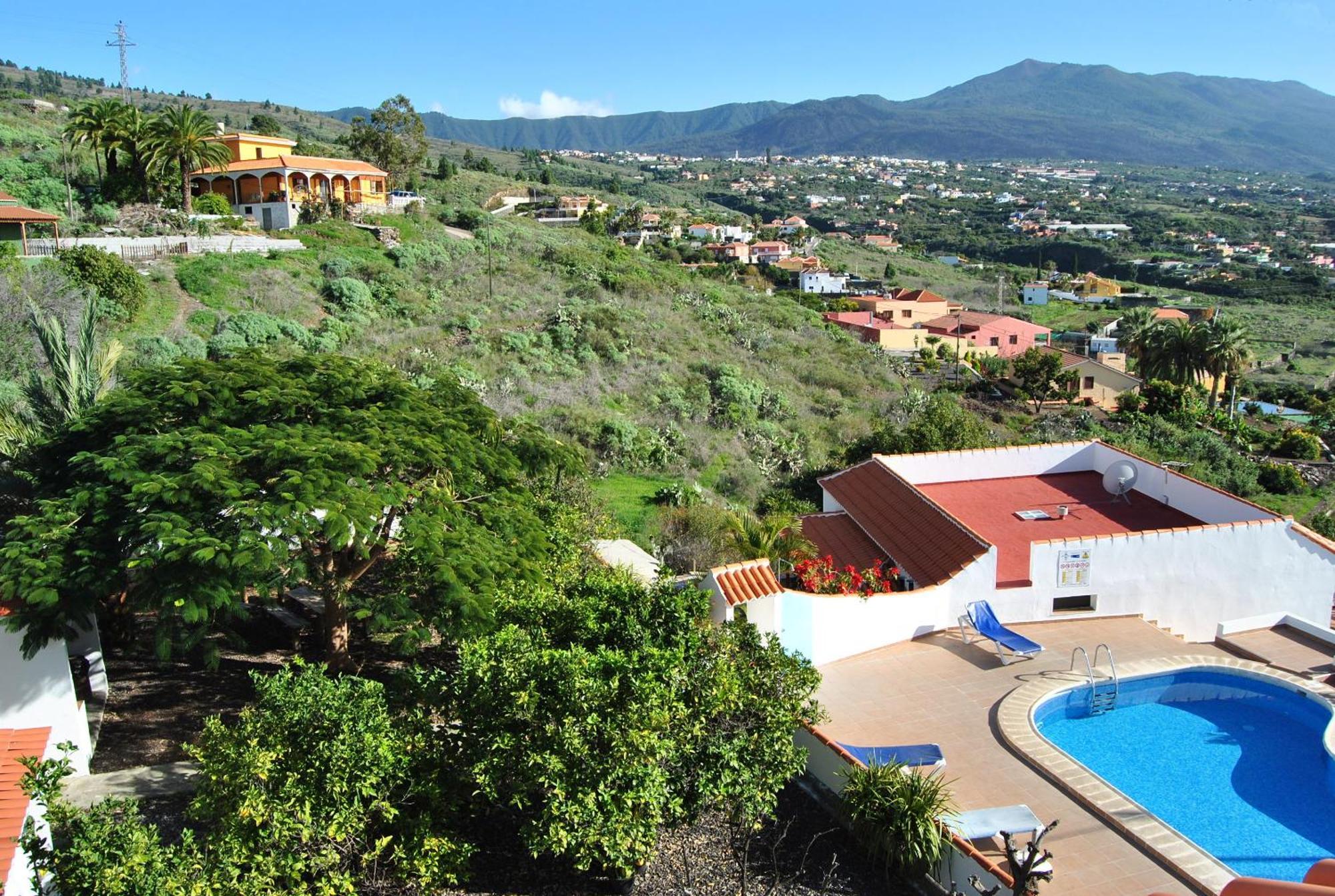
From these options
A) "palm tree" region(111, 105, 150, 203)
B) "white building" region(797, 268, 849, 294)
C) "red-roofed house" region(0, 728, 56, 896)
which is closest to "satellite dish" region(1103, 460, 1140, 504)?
"red-roofed house" region(0, 728, 56, 896)

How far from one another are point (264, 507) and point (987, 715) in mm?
7921

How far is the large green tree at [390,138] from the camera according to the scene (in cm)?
5391

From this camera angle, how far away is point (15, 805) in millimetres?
7074

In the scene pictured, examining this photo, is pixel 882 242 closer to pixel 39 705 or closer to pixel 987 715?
Result: pixel 987 715

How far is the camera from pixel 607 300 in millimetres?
37062

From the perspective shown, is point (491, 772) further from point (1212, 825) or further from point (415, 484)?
point (1212, 825)

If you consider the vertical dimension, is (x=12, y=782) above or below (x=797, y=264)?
below

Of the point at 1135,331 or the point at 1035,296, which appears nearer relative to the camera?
the point at 1135,331

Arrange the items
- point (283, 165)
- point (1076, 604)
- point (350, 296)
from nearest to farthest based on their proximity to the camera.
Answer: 1. point (1076, 604)
2. point (350, 296)
3. point (283, 165)

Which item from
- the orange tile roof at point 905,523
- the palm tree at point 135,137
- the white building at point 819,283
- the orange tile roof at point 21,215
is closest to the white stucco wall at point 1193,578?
the orange tile roof at point 905,523

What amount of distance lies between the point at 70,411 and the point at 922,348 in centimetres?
4881

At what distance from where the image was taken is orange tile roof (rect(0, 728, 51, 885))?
6613 mm

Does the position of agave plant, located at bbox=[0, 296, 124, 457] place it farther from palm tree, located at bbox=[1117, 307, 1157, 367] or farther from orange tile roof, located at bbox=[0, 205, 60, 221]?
palm tree, located at bbox=[1117, 307, 1157, 367]

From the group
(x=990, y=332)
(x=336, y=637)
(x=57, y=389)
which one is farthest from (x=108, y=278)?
(x=990, y=332)
